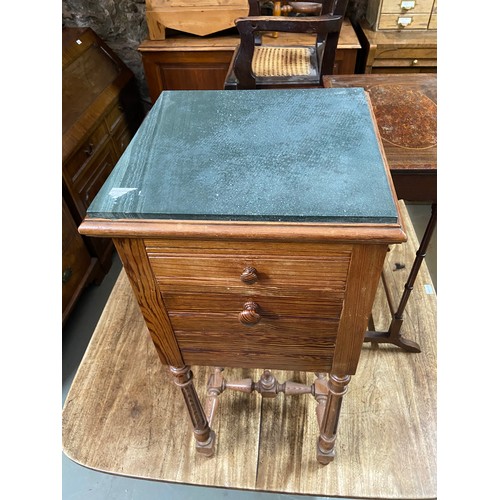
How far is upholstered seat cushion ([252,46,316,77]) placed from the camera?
1.59m

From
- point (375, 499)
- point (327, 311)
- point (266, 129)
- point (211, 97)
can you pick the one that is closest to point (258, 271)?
→ point (327, 311)

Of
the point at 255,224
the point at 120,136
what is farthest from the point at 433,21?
the point at 255,224

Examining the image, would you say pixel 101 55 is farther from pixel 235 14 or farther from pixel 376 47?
pixel 376 47

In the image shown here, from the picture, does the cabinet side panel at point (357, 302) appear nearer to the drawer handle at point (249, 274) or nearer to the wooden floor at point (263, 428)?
the drawer handle at point (249, 274)

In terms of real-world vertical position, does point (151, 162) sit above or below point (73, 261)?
above

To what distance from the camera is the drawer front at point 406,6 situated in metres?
1.96

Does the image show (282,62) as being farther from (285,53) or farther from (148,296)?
(148,296)

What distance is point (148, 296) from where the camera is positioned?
669mm

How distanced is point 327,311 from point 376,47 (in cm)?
182

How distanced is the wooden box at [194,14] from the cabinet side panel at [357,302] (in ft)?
6.18

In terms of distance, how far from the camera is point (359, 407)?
1148mm

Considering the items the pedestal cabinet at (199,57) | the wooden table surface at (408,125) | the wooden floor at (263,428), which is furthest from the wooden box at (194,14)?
the wooden floor at (263,428)

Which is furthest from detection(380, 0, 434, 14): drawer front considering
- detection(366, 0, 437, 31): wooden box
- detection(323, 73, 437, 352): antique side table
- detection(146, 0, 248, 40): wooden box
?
detection(323, 73, 437, 352): antique side table

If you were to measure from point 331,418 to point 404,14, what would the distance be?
2027 mm
